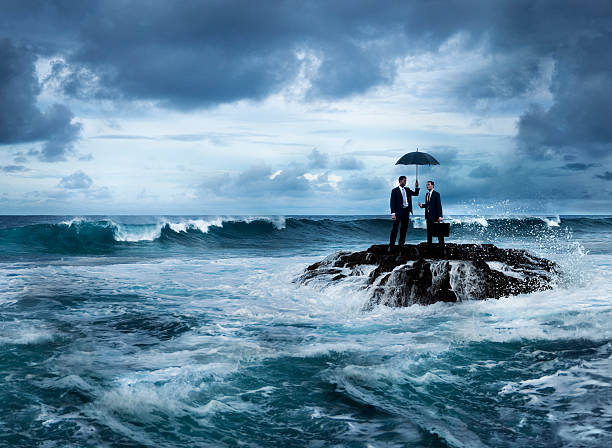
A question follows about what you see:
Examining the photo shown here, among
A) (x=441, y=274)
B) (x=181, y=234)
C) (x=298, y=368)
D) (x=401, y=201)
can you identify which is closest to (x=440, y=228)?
(x=401, y=201)

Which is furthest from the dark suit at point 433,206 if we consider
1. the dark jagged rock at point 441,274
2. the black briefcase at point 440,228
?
the dark jagged rock at point 441,274

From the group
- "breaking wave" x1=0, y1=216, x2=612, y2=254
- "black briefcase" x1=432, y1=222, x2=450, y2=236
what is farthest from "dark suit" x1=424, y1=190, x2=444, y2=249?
"breaking wave" x1=0, y1=216, x2=612, y2=254

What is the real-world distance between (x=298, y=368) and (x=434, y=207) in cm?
660

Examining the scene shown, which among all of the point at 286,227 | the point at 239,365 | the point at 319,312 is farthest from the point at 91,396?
the point at 286,227

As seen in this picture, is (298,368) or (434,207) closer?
(298,368)

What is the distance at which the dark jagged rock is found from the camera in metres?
9.95

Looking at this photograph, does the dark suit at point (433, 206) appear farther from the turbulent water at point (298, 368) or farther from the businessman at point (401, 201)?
the turbulent water at point (298, 368)

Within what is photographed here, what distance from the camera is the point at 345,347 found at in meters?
6.91

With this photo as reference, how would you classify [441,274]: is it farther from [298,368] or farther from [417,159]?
[298,368]

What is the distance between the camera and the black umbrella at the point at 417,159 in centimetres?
1228

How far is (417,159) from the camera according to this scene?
40.6 feet

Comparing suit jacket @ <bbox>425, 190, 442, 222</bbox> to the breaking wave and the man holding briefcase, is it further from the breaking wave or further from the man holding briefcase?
the breaking wave

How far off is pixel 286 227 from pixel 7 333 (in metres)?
30.8

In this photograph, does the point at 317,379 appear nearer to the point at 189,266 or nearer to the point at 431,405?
the point at 431,405
